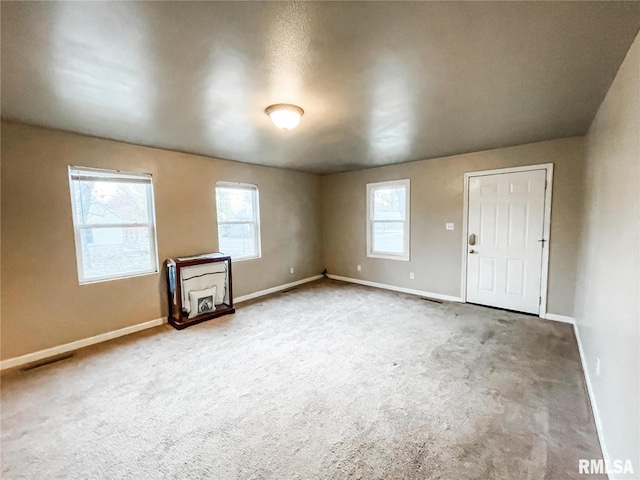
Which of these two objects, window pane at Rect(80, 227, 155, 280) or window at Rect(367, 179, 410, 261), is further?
window at Rect(367, 179, 410, 261)

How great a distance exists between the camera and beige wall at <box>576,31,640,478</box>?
1311 mm

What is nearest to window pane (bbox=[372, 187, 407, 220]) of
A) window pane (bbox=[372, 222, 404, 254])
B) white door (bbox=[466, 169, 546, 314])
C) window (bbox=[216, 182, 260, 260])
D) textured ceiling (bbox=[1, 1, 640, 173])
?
window pane (bbox=[372, 222, 404, 254])

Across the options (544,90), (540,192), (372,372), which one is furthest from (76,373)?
(540,192)

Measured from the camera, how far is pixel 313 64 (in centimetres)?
172

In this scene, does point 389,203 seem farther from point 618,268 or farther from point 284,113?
point 618,268

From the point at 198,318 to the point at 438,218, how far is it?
392 centimetres

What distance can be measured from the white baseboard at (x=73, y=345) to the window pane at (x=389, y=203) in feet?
13.0

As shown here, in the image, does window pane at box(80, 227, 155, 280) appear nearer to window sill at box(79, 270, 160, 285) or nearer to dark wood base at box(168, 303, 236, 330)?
window sill at box(79, 270, 160, 285)

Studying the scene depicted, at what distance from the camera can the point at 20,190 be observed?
2.73m

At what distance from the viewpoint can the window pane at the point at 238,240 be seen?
14.9 ft

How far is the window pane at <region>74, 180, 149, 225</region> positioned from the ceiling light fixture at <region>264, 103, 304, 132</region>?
7.32 feet

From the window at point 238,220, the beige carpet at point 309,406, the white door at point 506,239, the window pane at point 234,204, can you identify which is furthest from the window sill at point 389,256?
the window pane at point 234,204

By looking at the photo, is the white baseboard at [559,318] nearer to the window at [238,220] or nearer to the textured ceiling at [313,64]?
the textured ceiling at [313,64]

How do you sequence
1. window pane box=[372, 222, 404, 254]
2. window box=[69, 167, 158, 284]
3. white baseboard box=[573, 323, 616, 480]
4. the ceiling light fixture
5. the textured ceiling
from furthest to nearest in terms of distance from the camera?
window pane box=[372, 222, 404, 254]
window box=[69, 167, 158, 284]
the ceiling light fixture
white baseboard box=[573, 323, 616, 480]
the textured ceiling
